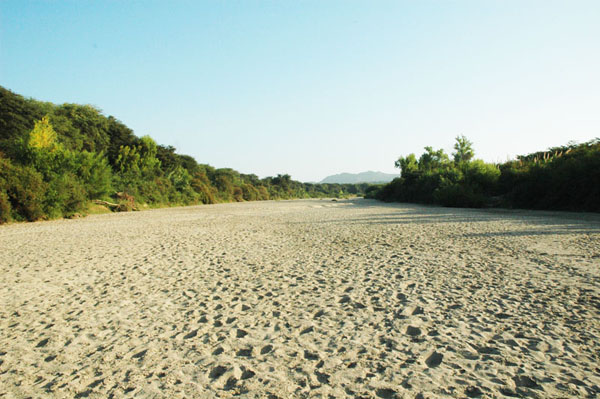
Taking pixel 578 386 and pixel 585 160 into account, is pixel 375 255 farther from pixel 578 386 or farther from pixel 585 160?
pixel 585 160

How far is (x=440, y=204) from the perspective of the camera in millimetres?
24969

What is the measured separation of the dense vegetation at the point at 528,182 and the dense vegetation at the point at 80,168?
23.1 m

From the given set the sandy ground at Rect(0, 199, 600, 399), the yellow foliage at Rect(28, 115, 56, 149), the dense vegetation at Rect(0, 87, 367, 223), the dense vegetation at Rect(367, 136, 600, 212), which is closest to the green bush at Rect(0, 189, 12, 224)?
the dense vegetation at Rect(0, 87, 367, 223)

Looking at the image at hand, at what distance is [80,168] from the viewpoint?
2067cm

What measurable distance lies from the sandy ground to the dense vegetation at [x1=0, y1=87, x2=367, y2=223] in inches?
380

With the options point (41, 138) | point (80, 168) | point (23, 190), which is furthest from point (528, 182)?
point (41, 138)

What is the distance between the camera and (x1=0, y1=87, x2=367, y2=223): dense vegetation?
14844 mm

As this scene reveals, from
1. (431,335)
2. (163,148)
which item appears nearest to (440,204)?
(431,335)

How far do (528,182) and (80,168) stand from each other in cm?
2575

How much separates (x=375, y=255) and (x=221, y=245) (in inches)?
159

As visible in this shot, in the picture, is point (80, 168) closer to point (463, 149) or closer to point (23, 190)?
point (23, 190)

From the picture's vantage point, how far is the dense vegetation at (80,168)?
1484cm

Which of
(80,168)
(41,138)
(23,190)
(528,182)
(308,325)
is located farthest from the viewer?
(80,168)

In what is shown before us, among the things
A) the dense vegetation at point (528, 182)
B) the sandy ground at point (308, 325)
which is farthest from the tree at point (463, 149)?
the sandy ground at point (308, 325)
